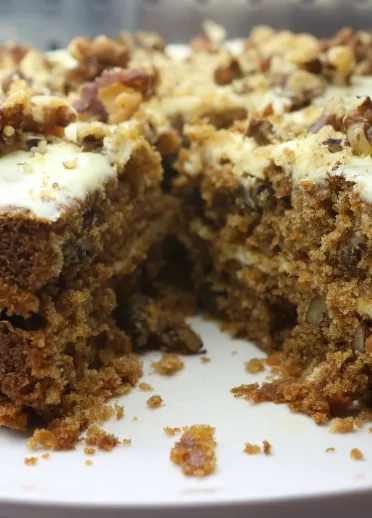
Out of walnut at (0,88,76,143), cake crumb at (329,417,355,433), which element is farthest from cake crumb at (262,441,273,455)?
walnut at (0,88,76,143)

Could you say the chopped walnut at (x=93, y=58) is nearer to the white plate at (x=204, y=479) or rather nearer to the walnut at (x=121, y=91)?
the walnut at (x=121, y=91)

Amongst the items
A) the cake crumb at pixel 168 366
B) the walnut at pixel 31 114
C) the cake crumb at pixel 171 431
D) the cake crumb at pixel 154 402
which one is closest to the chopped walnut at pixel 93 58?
the walnut at pixel 31 114

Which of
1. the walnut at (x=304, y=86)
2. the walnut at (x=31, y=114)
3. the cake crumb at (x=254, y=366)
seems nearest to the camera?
the walnut at (x=31, y=114)

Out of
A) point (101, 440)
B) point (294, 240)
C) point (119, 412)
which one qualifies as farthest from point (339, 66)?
point (101, 440)

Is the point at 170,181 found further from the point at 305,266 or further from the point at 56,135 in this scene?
the point at 305,266

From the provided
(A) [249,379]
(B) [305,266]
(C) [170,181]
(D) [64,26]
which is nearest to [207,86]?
(C) [170,181]

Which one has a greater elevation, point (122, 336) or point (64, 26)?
point (64, 26)
